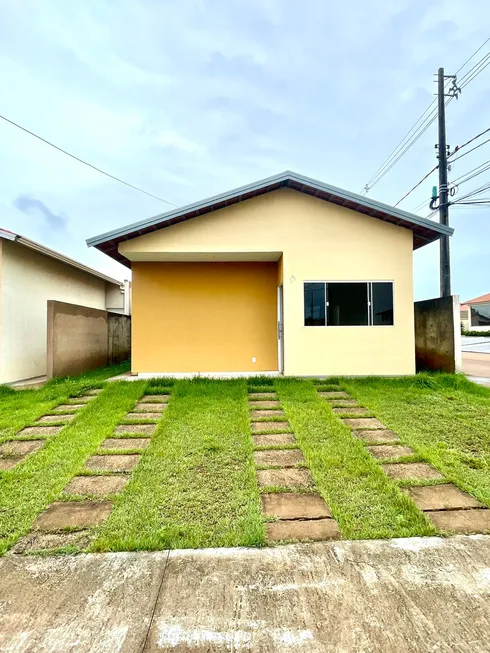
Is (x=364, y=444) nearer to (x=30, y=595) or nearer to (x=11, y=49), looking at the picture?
(x=30, y=595)

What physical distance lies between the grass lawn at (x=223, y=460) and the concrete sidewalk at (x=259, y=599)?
18cm

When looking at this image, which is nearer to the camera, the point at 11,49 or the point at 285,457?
the point at 285,457

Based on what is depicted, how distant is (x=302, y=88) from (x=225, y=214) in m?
11.8

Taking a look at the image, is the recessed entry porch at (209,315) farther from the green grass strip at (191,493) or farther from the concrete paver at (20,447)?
the concrete paver at (20,447)

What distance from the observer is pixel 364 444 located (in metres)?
4.08

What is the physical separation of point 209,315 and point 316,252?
10.0 feet

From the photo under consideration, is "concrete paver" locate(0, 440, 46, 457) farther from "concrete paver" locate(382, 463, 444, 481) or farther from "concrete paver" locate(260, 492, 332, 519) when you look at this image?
"concrete paver" locate(382, 463, 444, 481)

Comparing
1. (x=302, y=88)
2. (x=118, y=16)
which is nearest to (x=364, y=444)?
(x=118, y=16)

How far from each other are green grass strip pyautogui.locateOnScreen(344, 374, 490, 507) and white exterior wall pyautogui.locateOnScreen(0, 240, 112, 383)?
298 inches

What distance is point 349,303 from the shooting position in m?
7.55

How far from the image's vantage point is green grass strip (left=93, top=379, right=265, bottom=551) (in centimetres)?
236

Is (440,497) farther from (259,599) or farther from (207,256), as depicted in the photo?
(207,256)

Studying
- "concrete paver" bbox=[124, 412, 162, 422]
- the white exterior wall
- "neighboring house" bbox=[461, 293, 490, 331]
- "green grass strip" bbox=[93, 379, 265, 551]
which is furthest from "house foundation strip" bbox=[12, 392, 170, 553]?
"neighboring house" bbox=[461, 293, 490, 331]

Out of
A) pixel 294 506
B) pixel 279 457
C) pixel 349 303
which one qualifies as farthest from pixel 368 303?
pixel 294 506
